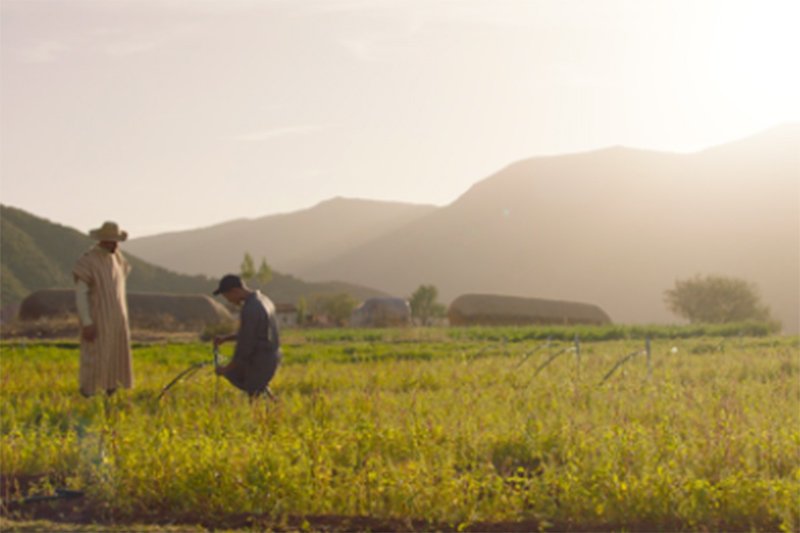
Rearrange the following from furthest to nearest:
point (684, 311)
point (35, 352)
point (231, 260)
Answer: point (231, 260)
point (684, 311)
point (35, 352)

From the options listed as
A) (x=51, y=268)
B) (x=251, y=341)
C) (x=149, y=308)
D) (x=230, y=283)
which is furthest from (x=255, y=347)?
(x=51, y=268)

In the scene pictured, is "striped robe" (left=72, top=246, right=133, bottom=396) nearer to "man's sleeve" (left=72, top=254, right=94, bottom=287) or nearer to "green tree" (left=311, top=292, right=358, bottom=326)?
"man's sleeve" (left=72, top=254, right=94, bottom=287)

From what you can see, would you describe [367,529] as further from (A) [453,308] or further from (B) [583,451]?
(A) [453,308]

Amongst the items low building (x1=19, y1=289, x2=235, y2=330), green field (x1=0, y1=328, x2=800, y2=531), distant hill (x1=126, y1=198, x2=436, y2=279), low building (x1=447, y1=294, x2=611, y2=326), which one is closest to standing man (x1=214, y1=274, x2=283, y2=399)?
green field (x1=0, y1=328, x2=800, y2=531)

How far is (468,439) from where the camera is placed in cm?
736

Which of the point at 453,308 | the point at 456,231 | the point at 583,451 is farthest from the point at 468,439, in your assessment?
the point at 456,231

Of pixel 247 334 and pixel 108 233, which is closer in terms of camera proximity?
pixel 247 334

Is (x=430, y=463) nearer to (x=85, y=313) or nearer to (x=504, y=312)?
(x=85, y=313)

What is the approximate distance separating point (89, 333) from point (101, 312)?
0.85 feet

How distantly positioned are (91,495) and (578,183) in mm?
136232

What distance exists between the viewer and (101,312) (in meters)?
9.84

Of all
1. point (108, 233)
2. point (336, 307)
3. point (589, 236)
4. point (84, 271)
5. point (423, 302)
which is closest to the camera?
point (84, 271)

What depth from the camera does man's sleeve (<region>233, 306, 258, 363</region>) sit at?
8.24m

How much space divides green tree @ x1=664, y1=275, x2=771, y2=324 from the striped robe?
44.9m
